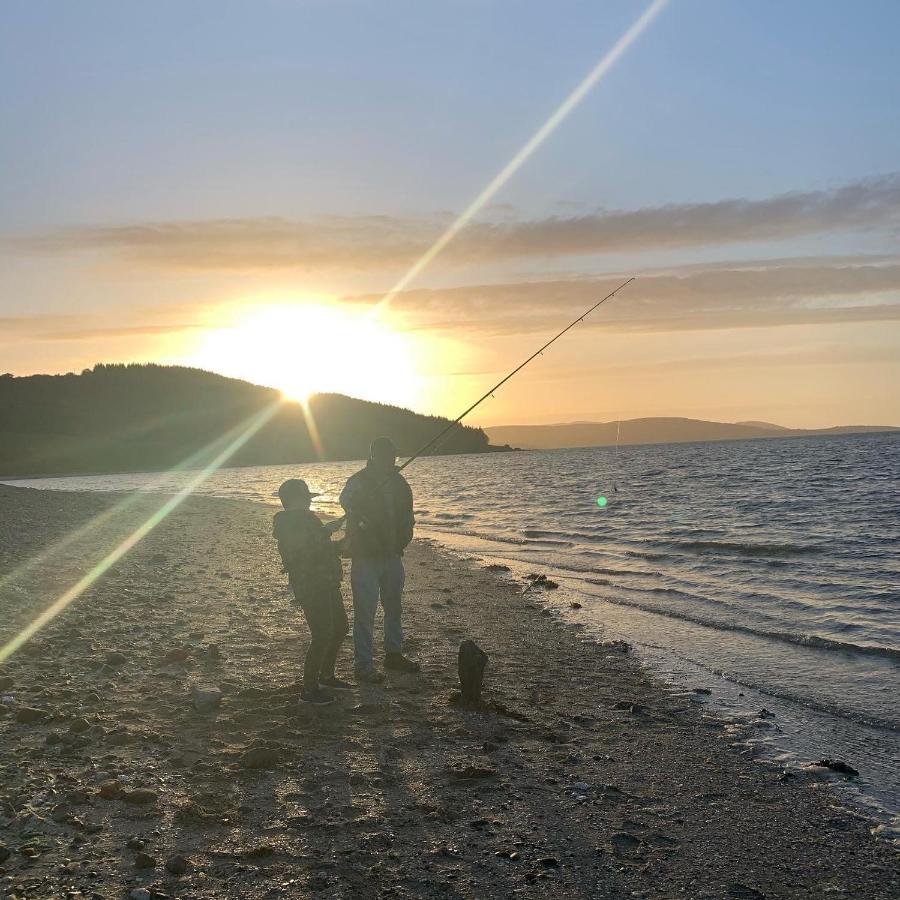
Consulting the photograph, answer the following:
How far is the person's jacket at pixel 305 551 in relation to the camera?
23.7 feet

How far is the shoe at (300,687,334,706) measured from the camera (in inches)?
287

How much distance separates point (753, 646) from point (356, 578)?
18.8ft

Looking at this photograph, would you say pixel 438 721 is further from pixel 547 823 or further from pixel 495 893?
pixel 495 893

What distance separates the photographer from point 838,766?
640 cm

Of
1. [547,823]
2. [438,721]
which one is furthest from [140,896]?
[438,721]

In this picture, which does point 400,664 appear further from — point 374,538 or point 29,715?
point 29,715

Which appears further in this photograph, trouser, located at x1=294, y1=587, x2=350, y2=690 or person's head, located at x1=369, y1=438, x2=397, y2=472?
person's head, located at x1=369, y1=438, x2=397, y2=472

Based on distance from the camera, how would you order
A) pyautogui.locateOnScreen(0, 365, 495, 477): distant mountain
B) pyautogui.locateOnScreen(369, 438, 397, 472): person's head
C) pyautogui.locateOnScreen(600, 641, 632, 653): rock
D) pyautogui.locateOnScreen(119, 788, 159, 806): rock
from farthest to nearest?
pyautogui.locateOnScreen(0, 365, 495, 477): distant mountain < pyautogui.locateOnScreen(600, 641, 632, 653): rock < pyautogui.locateOnScreen(369, 438, 397, 472): person's head < pyautogui.locateOnScreen(119, 788, 159, 806): rock

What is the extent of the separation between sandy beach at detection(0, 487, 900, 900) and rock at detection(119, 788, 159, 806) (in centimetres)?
1

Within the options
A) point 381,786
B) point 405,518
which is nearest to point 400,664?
point 405,518

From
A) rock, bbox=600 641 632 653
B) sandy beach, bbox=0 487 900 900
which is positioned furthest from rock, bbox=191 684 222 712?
rock, bbox=600 641 632 653

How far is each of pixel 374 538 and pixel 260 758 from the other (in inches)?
113

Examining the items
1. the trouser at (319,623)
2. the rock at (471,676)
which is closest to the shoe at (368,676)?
the trouser at (319,623)

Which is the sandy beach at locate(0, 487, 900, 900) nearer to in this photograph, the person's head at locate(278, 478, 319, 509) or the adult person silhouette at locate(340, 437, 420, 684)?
the adult person silhouette at locate(340, 437, 420, 684)
